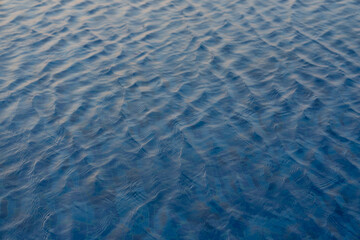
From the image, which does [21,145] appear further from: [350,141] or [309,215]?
[350,141]

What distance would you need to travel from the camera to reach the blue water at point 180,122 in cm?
450

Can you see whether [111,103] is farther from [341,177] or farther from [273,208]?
[341,177]

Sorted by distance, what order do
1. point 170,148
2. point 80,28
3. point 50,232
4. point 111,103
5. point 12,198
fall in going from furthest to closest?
point 80,28, point 111,103, point 170,148, point 12,198, point 50,232

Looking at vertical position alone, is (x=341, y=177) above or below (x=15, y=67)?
below

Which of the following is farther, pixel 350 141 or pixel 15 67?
pixel 15 67

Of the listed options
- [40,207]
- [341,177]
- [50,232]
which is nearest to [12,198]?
[40,207]

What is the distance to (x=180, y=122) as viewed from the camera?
5746 mm

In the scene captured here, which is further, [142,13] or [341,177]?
[142,13]

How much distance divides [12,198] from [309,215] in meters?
3.48

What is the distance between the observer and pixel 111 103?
6078 millimetres

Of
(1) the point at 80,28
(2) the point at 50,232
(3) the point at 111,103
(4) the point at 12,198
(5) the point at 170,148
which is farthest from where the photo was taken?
(1) the point at 80,28

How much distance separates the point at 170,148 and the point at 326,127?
226 centimetres

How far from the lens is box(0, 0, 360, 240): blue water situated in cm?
450

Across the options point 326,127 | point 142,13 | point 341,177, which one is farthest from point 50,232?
point 142,13
